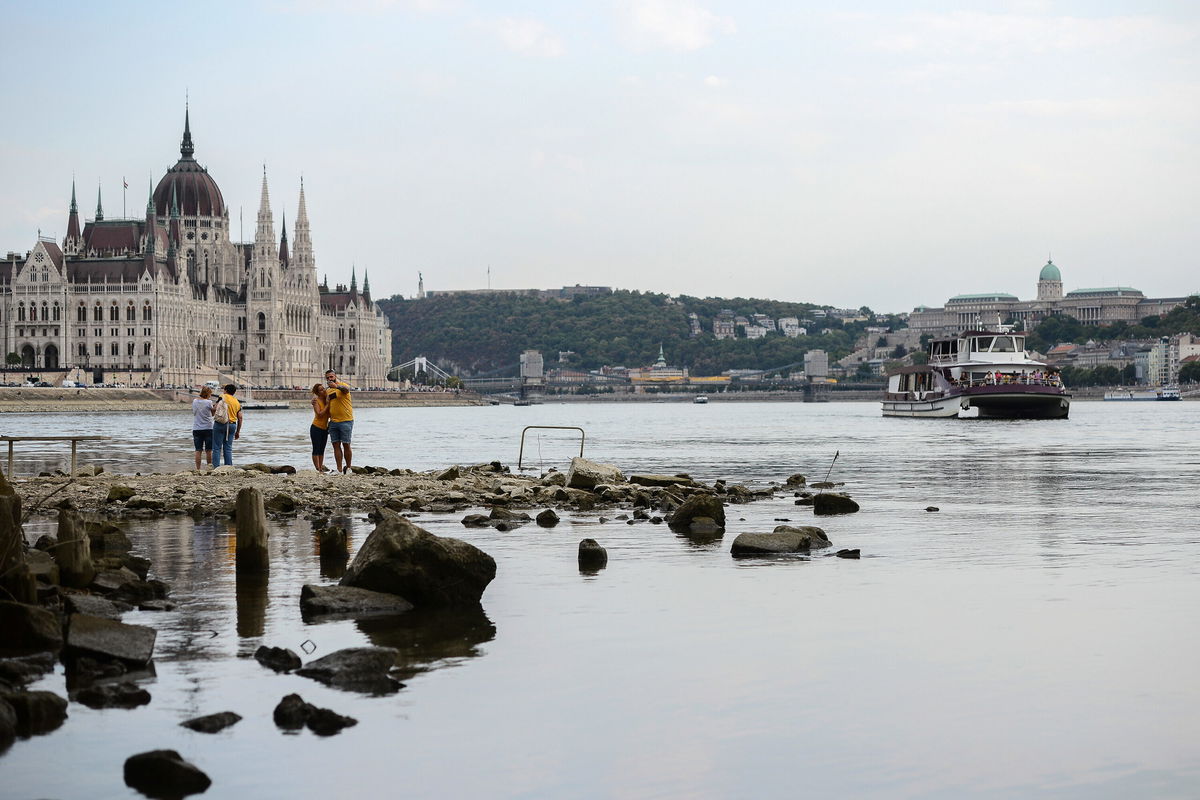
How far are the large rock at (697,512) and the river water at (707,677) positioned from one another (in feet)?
1.07

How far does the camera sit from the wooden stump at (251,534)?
665 inches

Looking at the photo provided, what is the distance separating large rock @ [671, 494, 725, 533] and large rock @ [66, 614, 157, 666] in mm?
11300

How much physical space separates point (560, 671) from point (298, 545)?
28.0 ft

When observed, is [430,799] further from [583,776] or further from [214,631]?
[214,631]

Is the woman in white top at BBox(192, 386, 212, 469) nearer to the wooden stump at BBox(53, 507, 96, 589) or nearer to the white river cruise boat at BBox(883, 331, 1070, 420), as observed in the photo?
the wooden stump at BBox(53, 507, 96, 589)

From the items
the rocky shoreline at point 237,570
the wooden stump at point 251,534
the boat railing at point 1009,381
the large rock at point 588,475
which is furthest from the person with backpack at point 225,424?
the boat railing at point 1009,381

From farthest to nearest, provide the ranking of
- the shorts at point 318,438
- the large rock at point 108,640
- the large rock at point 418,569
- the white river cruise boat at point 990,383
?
the white river cruise boat at point 990,383 < the shorts at point 318,438 < the large rock at point 418,569 < the large rock at point 108,640

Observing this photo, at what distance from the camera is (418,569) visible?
14.7 meters

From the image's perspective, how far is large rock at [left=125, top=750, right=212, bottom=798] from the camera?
351 inches

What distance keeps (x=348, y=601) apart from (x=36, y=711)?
4.46 metres

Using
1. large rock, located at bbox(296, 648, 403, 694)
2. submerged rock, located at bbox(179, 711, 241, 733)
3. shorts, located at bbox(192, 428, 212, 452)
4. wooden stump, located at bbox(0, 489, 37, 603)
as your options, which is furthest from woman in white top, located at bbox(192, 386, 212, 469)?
submerged rock, located at bbox(179, 711, 241, 733)

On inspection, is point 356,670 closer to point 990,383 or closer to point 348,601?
point 348,601

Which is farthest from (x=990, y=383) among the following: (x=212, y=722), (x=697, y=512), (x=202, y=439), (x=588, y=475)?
(x=212, y=722)

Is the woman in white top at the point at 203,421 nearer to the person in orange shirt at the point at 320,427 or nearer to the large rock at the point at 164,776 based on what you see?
the person in orange shirt at the point at 320,427
